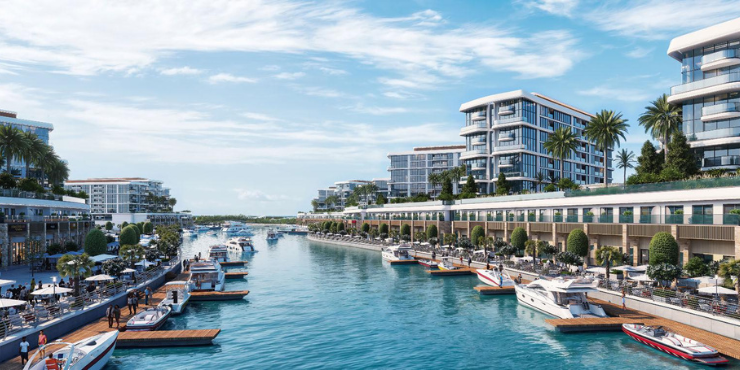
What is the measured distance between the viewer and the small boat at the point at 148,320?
1578 inches

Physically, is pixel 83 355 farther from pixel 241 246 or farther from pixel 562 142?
pixel 562 142

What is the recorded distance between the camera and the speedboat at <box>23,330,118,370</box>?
2864 centimetres

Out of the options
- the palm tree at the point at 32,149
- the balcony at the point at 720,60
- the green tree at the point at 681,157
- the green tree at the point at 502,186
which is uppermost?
the balcony at the point at 720,60

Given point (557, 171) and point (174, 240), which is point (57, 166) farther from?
point (557, 171)

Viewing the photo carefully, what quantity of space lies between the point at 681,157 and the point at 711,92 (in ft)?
36.4

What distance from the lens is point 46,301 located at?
1607 inches

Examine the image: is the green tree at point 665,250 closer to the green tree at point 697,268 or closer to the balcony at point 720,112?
the green tree at point 697,268

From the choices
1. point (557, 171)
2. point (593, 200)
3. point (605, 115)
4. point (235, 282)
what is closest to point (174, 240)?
point (235, 282)

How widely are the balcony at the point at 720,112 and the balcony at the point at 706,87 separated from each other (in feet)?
6.84

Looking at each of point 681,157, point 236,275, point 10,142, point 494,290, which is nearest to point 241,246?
point 236,275

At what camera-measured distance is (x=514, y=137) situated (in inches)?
5007

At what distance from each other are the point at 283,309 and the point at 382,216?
10589 cm

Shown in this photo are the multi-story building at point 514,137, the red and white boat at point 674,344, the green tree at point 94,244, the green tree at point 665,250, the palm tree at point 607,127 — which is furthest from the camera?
the multi-story building at point 514,137

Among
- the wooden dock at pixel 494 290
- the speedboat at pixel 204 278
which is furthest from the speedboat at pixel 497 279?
the speedboat at pixel 204 278
